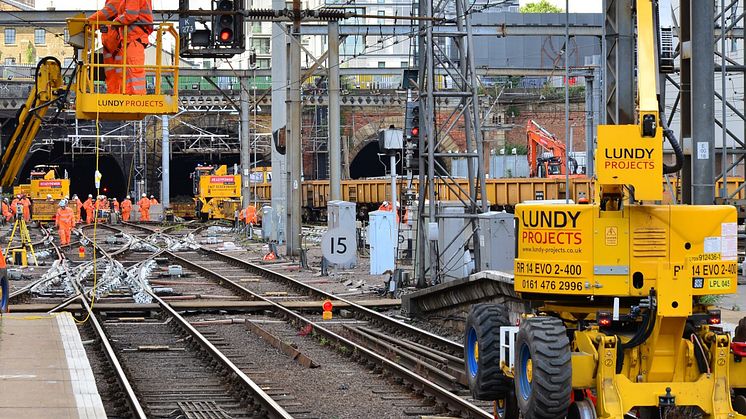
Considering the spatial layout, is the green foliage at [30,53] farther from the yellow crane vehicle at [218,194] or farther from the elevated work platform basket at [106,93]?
the elevated work platform basket at [106,93]

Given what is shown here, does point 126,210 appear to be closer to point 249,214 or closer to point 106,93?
point 249,214

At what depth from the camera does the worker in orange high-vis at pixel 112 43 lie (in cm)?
1838

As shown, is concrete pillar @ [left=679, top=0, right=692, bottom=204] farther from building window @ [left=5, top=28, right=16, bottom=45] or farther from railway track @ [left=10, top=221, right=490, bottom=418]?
building window @ [left=5, top=28, right=16, bottom=45]

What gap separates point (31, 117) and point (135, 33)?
2.86 meters

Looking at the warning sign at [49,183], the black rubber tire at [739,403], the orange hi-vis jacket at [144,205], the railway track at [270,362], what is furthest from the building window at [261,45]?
the black rubber tire at [739,403]

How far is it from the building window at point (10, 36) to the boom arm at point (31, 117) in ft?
356

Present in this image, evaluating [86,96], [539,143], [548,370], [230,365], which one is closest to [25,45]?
[539,143]

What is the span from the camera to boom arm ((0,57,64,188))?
20078 millimetres

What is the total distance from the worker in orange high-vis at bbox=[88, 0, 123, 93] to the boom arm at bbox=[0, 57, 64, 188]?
170cm

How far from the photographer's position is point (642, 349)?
393 inches

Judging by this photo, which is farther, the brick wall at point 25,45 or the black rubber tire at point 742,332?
the brick wall at point 25,45

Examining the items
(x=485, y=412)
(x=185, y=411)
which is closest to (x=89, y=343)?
(x=185, y=411)

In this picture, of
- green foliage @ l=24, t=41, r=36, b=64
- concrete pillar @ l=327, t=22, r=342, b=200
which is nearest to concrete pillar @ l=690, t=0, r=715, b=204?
concrete pillar @ l=327, t=22, r=342, b=200

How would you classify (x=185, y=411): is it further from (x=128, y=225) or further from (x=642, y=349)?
(x=128, y=225)
